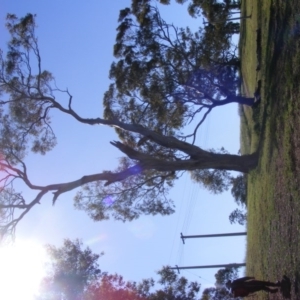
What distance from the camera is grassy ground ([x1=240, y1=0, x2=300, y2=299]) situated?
9.02m

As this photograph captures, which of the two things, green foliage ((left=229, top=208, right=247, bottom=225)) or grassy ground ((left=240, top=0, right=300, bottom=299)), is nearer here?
grassy ground ((left=240, top=0, right=300, bottom=299))

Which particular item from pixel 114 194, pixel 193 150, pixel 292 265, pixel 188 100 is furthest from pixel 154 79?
pixel 292 265

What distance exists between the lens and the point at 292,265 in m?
9.02

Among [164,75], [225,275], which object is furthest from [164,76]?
[225,275]

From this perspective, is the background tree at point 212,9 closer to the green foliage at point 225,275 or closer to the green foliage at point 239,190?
the green foliage at point 239,190

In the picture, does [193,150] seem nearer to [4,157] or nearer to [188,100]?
[188,100]

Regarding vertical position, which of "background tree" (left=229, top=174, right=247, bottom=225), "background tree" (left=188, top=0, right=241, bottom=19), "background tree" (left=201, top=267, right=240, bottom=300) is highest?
"background tree" (left=188, top=0, right=241, bottom=19)

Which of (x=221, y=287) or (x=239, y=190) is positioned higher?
(x=239, y=190)

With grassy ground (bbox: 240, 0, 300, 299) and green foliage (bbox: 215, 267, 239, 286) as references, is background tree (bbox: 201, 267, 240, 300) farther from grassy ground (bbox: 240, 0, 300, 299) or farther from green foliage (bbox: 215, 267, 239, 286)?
grassy ground (bbox: 240, 0, 300, 299)

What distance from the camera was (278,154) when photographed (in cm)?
1116

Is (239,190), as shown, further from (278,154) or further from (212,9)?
(278,154)

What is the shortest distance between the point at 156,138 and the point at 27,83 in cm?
634

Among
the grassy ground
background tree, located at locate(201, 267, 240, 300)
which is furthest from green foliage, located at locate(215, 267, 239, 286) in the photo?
the grassy ground

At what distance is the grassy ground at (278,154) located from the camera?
29.6 feet
